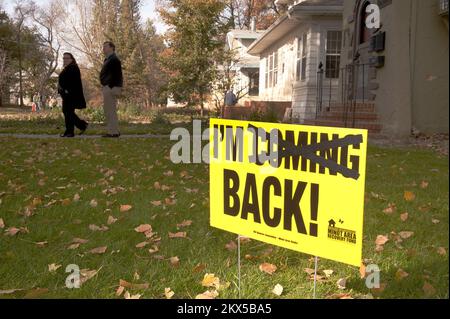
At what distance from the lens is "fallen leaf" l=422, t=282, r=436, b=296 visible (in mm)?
2345

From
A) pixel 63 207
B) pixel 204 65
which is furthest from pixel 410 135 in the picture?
pixel 204 65

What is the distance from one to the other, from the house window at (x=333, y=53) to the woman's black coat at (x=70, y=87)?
9.81 meters

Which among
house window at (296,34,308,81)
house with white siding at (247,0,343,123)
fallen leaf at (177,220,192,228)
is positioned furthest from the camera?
house window at (296,34,308,81)

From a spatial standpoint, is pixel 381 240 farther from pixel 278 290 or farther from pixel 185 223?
pixel 185 223

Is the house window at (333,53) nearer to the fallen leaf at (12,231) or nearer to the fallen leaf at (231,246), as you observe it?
the fallen leaf at (231,246)

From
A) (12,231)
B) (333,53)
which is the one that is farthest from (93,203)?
(333,53)

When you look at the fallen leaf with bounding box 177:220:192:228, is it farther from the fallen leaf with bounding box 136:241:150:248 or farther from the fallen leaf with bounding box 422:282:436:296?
the fallen leaf with bounding box 422:282:436:296

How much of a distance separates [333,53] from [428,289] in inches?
580

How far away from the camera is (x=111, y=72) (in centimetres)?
904

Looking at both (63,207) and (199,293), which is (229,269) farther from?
(63,207)

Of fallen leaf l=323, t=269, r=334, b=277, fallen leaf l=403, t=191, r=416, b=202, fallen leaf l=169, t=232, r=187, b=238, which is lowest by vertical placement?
fallen leaf l=323, t=269, r=334, b=277

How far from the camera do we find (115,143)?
874 centimetres

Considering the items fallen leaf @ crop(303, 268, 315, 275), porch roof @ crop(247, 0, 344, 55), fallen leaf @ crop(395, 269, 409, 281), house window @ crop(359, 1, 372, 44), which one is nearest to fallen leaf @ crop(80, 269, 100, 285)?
fallen leaf @ crop(303, 268, 315, 275)

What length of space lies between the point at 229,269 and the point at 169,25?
59.0ft
